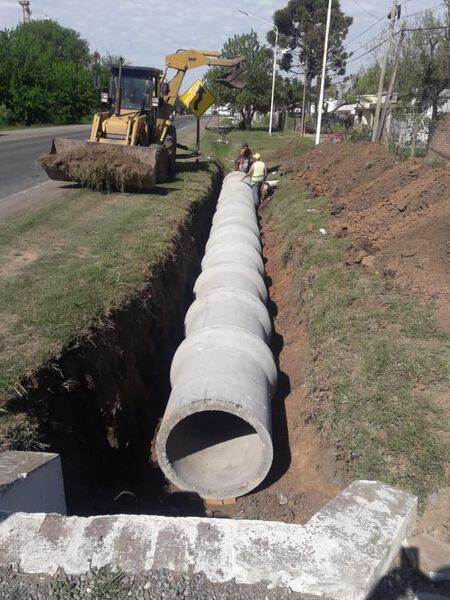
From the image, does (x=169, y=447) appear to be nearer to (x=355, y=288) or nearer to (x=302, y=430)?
(x=302, y=430)

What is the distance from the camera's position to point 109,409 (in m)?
5.93

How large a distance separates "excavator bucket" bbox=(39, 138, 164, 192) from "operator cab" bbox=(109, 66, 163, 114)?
2288mm

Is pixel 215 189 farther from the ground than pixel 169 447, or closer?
farther from the ground

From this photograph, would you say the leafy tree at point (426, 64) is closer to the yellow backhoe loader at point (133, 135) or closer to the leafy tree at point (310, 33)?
the yellow backhoe loader at point (133, 135)

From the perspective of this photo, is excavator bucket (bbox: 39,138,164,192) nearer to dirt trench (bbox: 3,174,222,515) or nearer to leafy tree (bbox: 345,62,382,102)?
dirt trench (bbox: 3,174,222,515)

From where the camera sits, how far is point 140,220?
10.0 m

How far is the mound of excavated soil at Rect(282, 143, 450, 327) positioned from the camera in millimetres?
7512

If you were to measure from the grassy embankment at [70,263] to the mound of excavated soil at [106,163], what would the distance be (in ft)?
1.49

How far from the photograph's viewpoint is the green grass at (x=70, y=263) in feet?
17.9

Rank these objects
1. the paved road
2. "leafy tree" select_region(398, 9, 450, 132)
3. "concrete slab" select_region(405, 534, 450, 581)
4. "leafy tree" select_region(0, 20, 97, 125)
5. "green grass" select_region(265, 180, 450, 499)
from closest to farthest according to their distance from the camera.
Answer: "concrete slab" select_region(405, 534, 450, 581)
"green grass" select_region(265, 180, 450, 499)
the paved road
"leafy tree" select_region(398, 9, 450, 132)
"leafy tree" select_region(0, 20, 97, 125)

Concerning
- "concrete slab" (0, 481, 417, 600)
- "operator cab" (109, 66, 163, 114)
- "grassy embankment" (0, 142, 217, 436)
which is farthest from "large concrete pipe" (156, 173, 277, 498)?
"operator cab" (109, 66, 163, 114)

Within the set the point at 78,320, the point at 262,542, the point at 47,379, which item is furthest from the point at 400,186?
the point at 262,542

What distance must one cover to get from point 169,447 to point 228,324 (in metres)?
1.57

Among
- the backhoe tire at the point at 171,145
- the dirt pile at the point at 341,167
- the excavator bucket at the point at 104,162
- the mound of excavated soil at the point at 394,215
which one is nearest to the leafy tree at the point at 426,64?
the dirt pile at the point at 341,167
